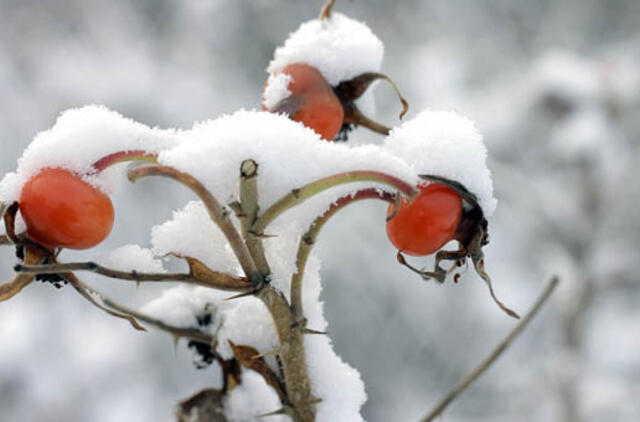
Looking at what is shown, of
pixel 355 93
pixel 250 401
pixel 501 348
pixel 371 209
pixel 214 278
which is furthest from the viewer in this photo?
pixel 371 209

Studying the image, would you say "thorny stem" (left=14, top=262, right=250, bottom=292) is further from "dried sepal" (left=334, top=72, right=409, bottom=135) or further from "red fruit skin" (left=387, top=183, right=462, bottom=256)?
"dried sepal" (left=334, top=72, right=409, bottom=135)

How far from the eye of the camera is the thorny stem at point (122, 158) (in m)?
0.63

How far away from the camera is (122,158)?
0.64 meters

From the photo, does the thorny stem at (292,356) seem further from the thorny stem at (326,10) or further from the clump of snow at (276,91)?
the thorny stem at (326,10)

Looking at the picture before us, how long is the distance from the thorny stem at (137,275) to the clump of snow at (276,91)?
283 millimetres

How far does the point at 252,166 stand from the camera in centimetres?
60

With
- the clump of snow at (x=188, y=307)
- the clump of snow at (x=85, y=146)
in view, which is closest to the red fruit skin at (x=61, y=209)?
the clump of snow at (x=85, y=146)

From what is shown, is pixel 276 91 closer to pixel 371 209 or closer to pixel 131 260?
pixel 131 260

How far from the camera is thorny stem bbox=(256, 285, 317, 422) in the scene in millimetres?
649

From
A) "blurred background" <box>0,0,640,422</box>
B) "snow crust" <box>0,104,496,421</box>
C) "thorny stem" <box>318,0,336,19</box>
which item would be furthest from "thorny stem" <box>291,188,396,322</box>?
"blurred background" <box>0,0,640,422</box>

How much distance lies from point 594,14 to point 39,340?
6688 millimetres

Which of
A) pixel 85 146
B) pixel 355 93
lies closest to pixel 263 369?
pixel 85 146

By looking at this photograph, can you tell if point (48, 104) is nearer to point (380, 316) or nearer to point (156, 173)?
point (380, 316)

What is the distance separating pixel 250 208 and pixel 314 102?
273 mm
